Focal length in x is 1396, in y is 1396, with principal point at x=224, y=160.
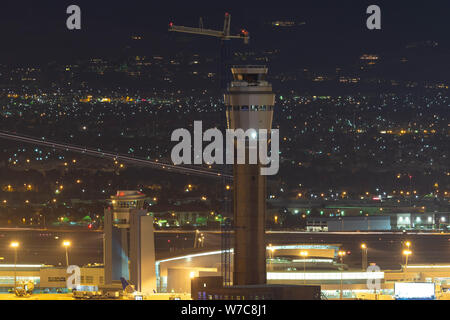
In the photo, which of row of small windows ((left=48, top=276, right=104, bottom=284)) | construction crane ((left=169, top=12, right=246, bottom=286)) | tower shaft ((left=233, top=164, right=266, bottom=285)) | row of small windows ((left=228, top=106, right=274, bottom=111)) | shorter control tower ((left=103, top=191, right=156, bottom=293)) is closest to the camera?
tower shaft ((left=233, top=164, right=266, bottom=285))

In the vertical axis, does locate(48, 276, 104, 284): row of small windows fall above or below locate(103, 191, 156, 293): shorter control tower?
below

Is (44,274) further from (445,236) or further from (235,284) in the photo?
(445,236)

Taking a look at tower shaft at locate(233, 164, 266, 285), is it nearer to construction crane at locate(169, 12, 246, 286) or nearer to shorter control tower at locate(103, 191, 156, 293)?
construction crane at locate(169, 12, 246, 286)

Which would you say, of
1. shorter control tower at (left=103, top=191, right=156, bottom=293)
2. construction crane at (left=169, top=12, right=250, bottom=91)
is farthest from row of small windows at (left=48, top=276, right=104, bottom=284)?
construction crane at (left=169, top=12, right=250, bottom=91)

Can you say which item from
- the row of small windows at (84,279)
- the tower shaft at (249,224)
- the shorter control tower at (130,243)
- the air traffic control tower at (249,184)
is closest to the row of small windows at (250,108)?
the air traffic control tower at (249,184)

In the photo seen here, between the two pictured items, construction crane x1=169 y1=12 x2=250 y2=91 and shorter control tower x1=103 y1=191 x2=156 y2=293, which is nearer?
shorter control tower x1=103 y1=191 x2=156 y2=293
